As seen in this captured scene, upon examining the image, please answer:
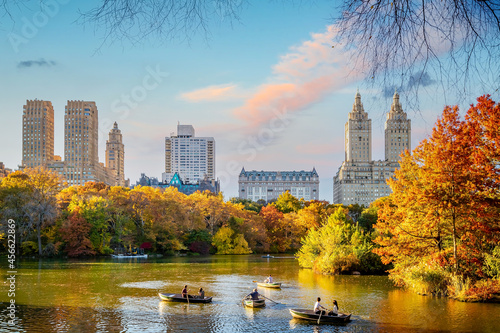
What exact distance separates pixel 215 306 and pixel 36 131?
541 feet

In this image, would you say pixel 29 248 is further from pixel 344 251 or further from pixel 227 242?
pixel 344 251

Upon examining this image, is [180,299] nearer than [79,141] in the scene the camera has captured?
Yes

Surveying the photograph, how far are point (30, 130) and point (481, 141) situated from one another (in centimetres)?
16987

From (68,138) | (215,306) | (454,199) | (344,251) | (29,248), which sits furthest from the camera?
(68,138)

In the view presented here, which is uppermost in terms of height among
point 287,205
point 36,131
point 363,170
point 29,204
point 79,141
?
point 36,131

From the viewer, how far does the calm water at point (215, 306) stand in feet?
57.1

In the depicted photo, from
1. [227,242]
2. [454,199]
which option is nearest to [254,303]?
[454,199]

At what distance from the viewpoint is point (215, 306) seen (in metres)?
21.4

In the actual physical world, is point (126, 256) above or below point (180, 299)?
below

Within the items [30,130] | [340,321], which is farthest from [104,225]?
[30,130]

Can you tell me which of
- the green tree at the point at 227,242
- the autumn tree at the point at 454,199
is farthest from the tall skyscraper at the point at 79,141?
the autumn tree at the point at 454,199

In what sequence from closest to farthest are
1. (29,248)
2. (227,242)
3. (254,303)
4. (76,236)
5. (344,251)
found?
(254,303) → (344,251) → (29,248) → (76,236) → (227,242)

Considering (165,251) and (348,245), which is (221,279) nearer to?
(348,245)

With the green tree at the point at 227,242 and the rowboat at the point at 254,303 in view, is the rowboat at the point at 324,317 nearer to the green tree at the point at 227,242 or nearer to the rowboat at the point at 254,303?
the rowboat at the point at 254,303
